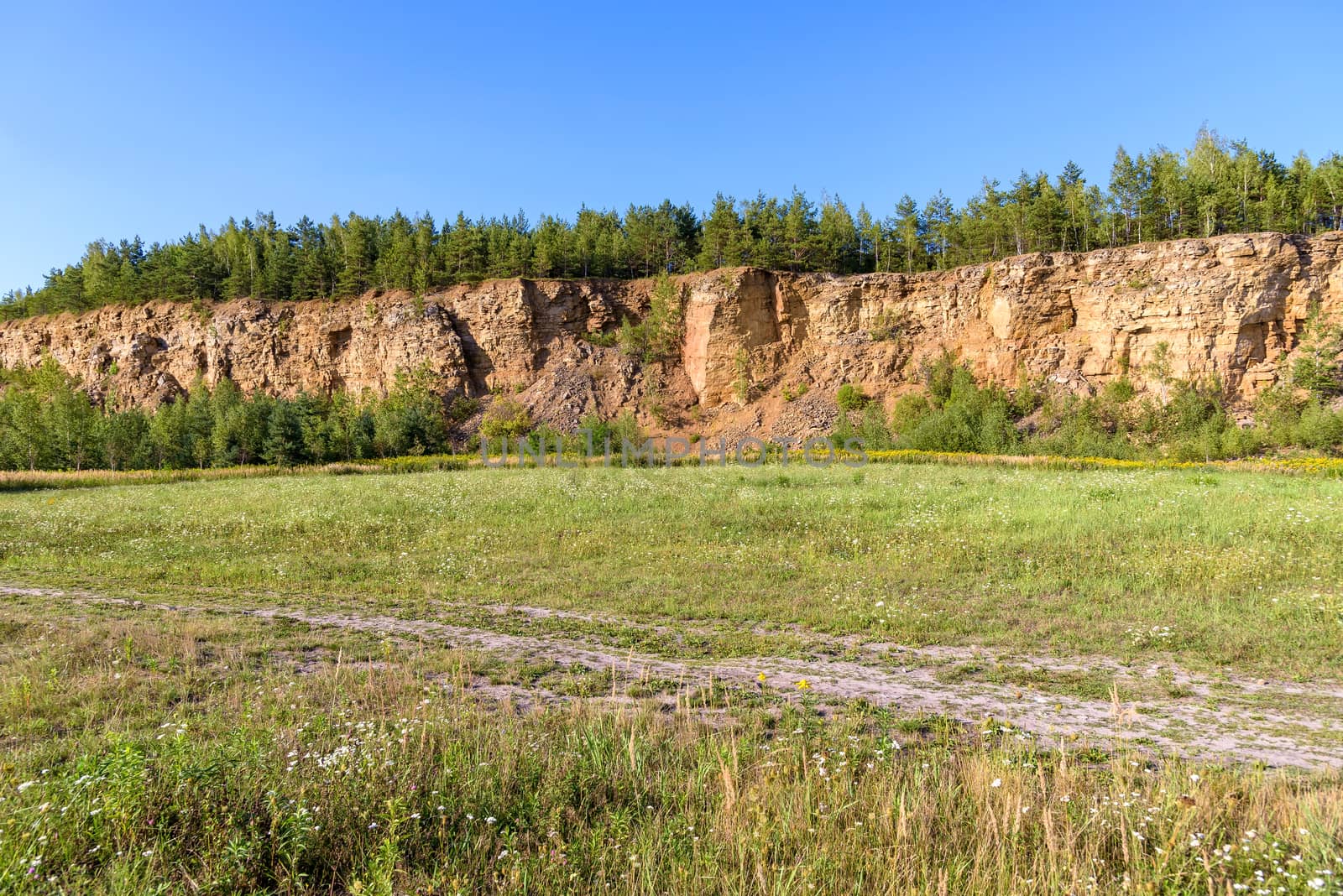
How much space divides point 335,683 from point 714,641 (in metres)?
4.73

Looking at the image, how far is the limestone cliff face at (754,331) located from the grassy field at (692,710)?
37805 mm

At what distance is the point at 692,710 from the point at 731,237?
63672 millimetres

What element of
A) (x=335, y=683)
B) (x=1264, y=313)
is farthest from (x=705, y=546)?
(x=1264, y=313)

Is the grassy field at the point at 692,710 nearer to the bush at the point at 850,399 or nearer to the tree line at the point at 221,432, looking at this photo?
the bush at the point at 850,399

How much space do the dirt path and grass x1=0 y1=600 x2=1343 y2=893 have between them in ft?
2.41

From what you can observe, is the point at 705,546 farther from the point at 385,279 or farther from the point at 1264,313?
the point at 385,279

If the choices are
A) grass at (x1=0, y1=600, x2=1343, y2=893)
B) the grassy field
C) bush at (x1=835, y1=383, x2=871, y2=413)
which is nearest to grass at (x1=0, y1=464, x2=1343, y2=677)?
the grassy field

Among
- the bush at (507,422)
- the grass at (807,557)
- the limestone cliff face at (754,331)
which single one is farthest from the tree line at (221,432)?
the grass at (807,557)

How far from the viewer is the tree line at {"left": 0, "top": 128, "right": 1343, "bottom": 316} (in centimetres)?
5456

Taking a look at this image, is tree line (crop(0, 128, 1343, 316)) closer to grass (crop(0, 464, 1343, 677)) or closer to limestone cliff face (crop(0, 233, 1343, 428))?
limestone cliff face (crop(0, 233, 1343, 428))

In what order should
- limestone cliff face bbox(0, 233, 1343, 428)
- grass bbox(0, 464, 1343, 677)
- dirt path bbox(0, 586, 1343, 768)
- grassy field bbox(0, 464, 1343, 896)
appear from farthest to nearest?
1. limestone cliff face bbox(0, 233, 1343, 428)
2. grass bbox(0, 464, 1343, 677)
3. dirt path bbox(0, 586, 1343, 768)
4. grassy field bbox(0, 464, 1343, 896)

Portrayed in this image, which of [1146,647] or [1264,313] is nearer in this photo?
[1146,647]

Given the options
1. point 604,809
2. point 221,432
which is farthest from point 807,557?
point 221,432

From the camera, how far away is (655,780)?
435cm
